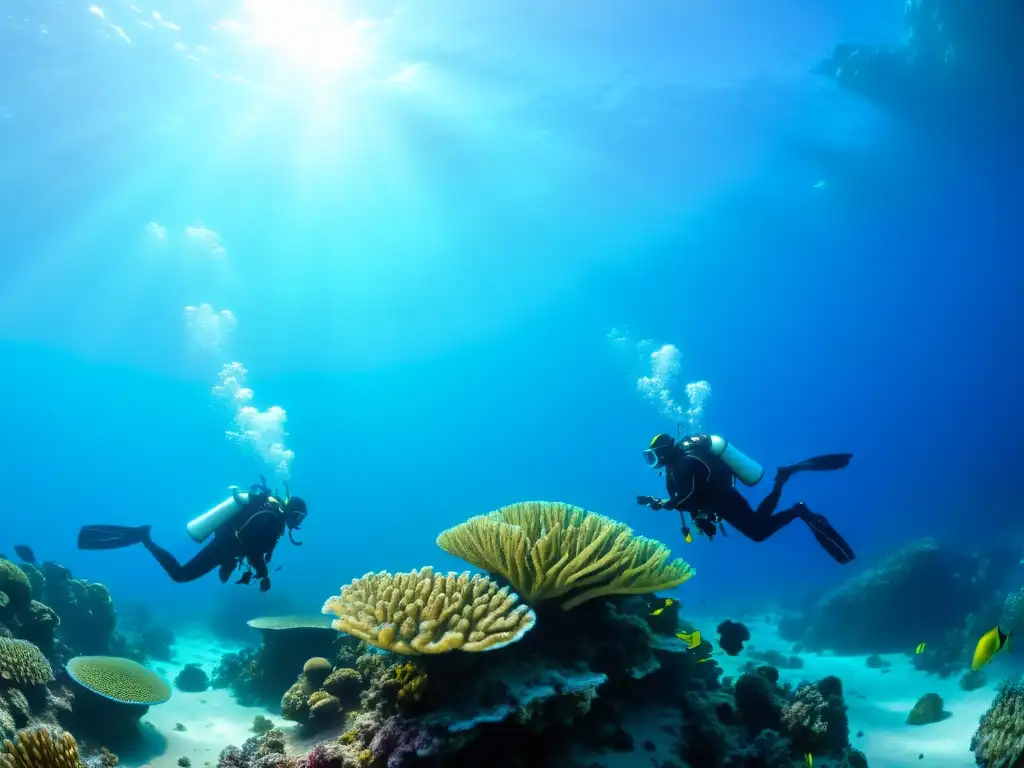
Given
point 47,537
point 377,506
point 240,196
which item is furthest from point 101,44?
point 47,537

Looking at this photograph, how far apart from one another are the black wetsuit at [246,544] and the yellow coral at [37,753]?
137 inches

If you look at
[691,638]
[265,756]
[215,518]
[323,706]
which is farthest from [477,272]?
[265,756]

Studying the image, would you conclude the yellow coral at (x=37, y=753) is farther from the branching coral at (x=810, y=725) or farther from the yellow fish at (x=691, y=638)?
the branching coral at (x=810, y=725)

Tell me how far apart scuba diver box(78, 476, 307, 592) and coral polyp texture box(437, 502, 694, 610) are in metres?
3.60

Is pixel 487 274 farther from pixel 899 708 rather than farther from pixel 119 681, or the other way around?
pixel 119 681

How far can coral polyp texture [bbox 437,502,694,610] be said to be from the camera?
4.48 m

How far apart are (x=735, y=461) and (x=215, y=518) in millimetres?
7491

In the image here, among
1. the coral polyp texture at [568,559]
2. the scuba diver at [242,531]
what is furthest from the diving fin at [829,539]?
the scuba diver at [242,531]

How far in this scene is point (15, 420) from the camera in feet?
304

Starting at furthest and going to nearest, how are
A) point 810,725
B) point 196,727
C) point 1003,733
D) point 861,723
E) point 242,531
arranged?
point 861,723 → point 196,727 → point 242,531 → point 1003,733 → point 810,725

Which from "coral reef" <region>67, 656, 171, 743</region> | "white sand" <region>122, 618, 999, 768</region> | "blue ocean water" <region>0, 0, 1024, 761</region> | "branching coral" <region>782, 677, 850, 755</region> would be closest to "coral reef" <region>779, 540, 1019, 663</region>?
"white sand" <region>122, 618, 999, 768</region>

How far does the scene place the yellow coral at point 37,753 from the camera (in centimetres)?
319

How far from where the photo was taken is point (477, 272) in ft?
194

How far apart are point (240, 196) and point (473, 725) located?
48.8m
